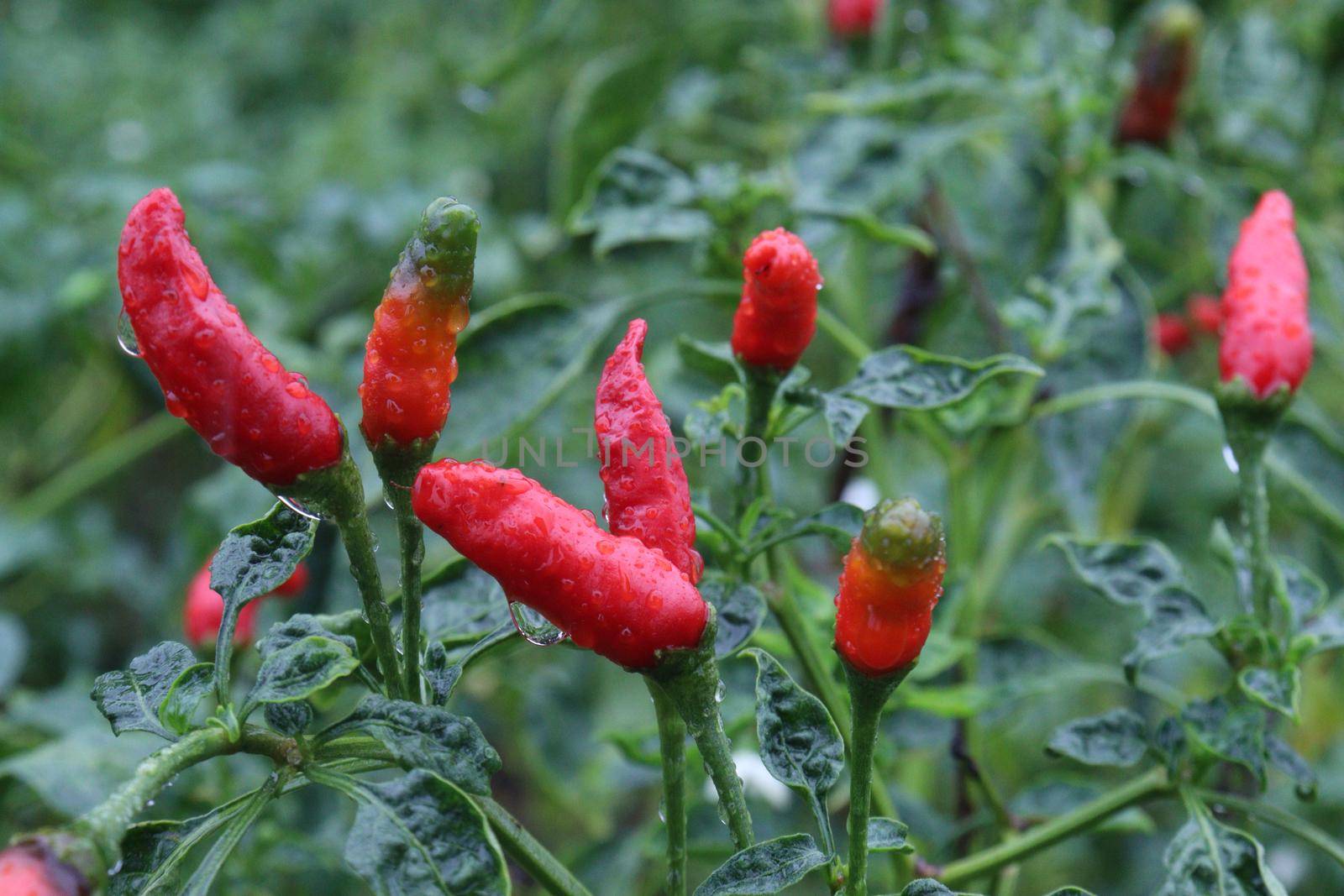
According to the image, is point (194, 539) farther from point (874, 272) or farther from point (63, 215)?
point (874, 272)

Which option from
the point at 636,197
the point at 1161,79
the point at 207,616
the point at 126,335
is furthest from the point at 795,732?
the point at 1161,79

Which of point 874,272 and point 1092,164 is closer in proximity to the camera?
point 1092,164

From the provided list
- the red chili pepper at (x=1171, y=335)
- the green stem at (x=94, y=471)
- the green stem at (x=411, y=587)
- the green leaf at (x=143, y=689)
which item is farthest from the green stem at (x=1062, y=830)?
the green stem at (x=94, y=471)

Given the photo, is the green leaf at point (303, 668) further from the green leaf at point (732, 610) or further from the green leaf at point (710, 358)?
the green leaf at point (710, 358)

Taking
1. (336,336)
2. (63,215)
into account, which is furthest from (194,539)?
(63,215)

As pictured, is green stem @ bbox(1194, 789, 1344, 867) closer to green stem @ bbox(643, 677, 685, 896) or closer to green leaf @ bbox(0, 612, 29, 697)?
green stem @ bbox(643, 677, 685, 896)

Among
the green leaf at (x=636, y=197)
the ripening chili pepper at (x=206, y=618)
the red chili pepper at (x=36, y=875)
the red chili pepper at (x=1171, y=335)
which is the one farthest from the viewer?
the red chili pepper at (x=1171, y=335)
